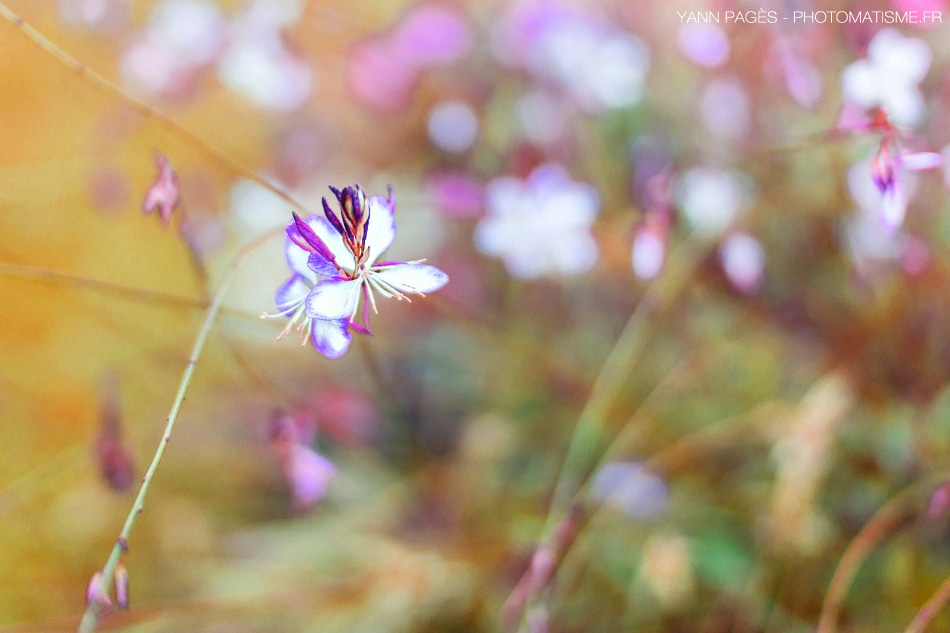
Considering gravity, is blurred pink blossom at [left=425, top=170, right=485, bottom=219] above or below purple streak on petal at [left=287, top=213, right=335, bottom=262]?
above

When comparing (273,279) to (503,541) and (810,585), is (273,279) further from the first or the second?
(810,585)

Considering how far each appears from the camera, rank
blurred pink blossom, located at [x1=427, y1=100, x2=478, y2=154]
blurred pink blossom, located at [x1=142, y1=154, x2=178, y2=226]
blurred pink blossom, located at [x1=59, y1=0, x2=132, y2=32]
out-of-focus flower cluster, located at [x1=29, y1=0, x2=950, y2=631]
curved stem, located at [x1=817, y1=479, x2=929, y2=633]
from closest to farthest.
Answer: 1. blurred pink blossom, located at [x1=142, y1=154, x2=178, y2=226]
2. curved stem, located at [x1=817, y1=479, x2=929, y2=633]
3. out-of-focus flower cluster, located at [x1=29, y1=0, x2=950, y2=631]
4. blurred pink blossom, located at [x1=427, y1=100, x2=478, y2=154]
5. blurred pink blossom, located at [x1=59, y1=0, x2=132, y2=32]

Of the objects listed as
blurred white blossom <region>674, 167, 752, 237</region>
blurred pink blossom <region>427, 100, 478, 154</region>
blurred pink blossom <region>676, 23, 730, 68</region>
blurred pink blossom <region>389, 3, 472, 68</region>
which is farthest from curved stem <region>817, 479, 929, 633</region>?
blurred pink blossom <region>389, 3, 472, 68</region>

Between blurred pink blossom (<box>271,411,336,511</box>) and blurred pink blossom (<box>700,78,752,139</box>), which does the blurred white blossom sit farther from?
blurred pink blossom (<box>271,411,336,511</box>)

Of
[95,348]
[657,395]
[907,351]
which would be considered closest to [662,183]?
[657,395]

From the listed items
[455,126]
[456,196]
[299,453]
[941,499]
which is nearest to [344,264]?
[299,453]

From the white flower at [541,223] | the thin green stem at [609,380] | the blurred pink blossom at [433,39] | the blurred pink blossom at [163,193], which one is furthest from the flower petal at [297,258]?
the blurred pink blossom at [433,39]
